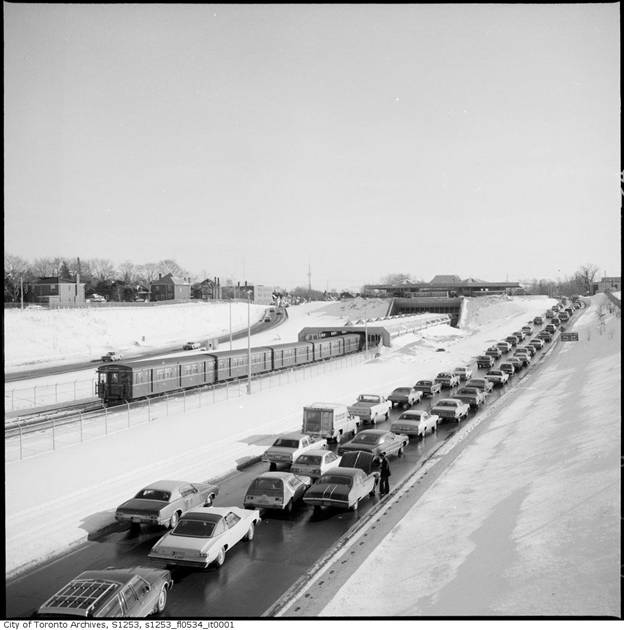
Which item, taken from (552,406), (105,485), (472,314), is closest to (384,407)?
(552,406)

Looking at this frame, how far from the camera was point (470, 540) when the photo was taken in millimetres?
12906

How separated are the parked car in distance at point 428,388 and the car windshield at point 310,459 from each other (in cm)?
1860

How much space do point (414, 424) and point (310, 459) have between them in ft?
23.8

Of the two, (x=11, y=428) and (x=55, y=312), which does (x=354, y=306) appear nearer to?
(x=55, y=312)

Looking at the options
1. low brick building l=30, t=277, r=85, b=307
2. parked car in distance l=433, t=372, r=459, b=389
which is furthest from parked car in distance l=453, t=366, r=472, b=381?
low brick building l=30, t=277, r=85, b=307

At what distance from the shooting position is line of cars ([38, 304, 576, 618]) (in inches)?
390

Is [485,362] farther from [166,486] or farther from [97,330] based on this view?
[97,330]

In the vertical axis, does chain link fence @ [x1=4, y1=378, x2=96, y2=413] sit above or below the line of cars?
below

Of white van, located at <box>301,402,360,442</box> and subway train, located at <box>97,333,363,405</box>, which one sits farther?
subway train, located at <box>97,333,363,405</box>

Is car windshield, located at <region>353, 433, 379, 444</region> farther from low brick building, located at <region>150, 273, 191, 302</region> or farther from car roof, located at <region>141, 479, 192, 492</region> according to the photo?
low brick building, located at <region>150, 273, 191, 302</region>

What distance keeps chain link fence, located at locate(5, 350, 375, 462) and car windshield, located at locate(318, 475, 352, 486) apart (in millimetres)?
10370

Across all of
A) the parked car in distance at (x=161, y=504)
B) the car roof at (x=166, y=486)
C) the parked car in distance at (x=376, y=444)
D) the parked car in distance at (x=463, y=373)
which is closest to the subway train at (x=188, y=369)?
the parked car in distance at (x=463, y=373)

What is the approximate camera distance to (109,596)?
9656 mm

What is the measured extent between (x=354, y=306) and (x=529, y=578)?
110m
